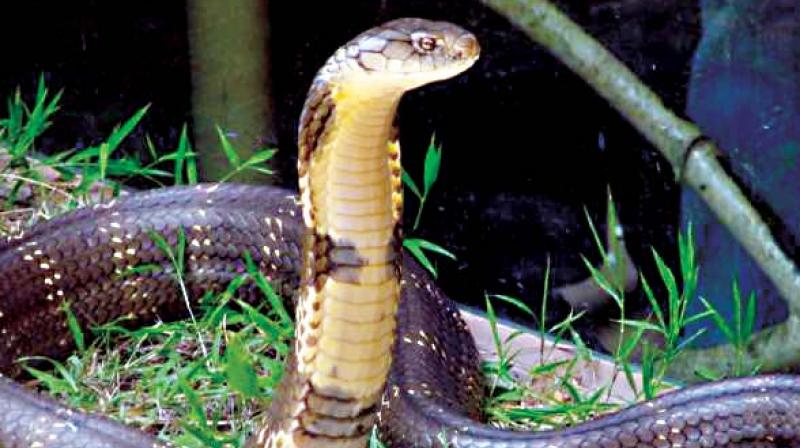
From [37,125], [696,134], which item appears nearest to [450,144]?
Answer: [696,134]

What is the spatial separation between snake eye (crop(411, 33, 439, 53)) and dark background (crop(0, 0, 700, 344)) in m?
1.61

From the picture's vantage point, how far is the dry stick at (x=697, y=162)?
364cm

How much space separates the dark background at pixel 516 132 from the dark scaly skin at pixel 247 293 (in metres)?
0.23

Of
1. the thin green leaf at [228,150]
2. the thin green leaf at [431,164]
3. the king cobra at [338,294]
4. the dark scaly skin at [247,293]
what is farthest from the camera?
the thin green leaf at [228,150]

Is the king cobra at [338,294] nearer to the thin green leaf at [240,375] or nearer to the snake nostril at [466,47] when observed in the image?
the snake nostril at [466,47]

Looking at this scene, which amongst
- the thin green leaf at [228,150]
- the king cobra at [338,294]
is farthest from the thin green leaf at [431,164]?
the thin green leaf at [228,150]

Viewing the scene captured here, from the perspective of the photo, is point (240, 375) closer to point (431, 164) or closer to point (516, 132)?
point (431, 164)

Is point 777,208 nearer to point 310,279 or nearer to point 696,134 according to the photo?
point 696,134

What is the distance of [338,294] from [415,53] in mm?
497

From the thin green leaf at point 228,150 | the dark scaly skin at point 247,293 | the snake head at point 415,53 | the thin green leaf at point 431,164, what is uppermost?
the snake head at point 415,53

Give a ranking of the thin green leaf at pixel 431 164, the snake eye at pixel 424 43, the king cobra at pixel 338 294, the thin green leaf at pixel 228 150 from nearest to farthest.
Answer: the snake eye at pixel 424 43
the king cobra at pixel 338 294
the thin green leaf at pixel 431 164
the thin green leaf at pixel 228 150

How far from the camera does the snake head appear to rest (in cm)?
210

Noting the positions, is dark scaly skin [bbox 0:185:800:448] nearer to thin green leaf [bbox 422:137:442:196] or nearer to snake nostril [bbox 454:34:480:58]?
thin green leaf [bbox 422:137:442:196]

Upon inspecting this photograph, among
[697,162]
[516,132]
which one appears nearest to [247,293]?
[516,132]
